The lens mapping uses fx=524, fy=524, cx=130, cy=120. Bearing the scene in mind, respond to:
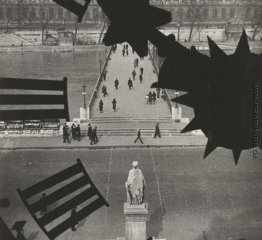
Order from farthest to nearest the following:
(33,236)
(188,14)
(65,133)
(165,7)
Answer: (188,14) → (165,7) → (65,133) → (33,236)

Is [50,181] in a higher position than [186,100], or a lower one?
lower

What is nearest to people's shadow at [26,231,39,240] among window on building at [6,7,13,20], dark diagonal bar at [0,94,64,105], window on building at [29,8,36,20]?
dark diagonal bar at [0,94,64,105]

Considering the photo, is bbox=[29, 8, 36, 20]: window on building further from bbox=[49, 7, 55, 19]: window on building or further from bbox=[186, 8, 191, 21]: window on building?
bbox=[186, 8, 191, 21]: window on building

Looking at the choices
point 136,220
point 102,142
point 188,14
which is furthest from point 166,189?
point 188,14

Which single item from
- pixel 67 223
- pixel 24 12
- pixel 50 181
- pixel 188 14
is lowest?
pixel 188 14

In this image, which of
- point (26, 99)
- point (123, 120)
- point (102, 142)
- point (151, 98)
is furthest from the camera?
point (151, 98)

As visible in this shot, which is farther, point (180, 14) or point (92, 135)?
point (180, 14)

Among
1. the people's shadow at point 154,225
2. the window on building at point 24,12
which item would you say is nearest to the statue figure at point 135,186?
the people's shadow at point 154,225

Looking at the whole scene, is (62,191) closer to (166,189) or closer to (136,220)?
(136,220)
